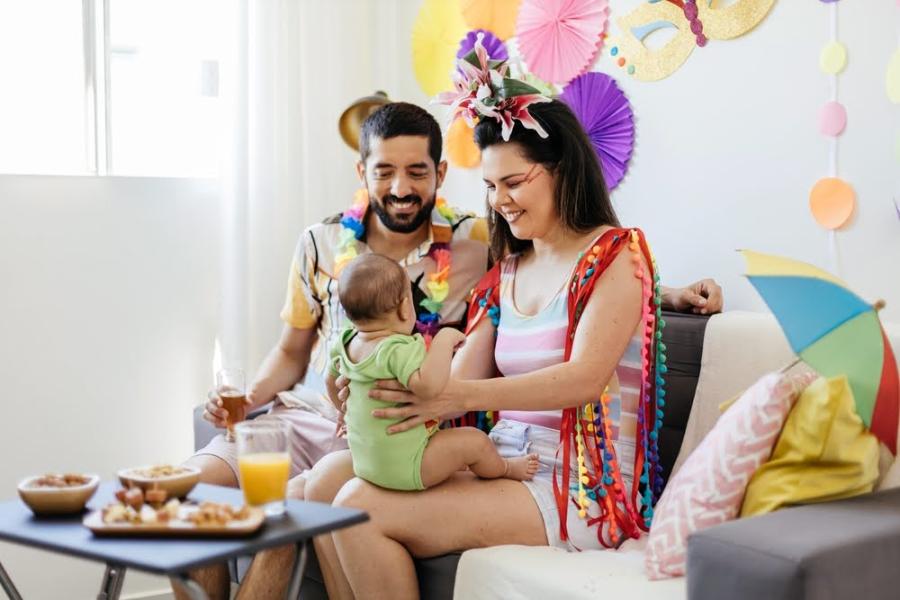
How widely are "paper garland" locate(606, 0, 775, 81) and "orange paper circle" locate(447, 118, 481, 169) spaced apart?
721mm

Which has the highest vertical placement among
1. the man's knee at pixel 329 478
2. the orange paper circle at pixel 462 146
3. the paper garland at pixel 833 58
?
the paper garland at pixel 833 58

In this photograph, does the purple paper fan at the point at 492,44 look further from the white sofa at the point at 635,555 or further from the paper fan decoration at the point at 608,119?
the white sofa at the point at 635,555

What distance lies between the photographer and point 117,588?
212 centimetres

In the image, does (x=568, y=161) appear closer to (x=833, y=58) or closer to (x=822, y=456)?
(x=833, y=58)

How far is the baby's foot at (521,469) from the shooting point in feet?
7.64

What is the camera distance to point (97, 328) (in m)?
3.38

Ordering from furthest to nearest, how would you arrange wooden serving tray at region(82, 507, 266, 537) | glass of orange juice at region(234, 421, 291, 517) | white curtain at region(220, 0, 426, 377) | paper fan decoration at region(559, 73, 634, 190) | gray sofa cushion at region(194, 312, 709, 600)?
white curtain at region(220, 0, 426, 377), paper fan decoration at region(559, 73, 634, 190), gray sofa cushion at region(194, 312, 709, 600), glass of orange juice at region(234, 421, 291, 517), wooden serving tray at region(82, 507, 266, 537)

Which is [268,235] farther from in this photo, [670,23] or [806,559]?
[806,559]

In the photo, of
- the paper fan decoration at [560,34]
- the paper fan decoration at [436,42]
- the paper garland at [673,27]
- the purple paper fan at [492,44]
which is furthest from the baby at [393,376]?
the paper fan decoration at [436,42]

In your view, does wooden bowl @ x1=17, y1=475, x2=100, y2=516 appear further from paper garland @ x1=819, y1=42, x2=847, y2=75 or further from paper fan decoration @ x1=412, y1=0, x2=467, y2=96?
paper fan decoration @ x1=412, y1=0, x2=467, y2=96

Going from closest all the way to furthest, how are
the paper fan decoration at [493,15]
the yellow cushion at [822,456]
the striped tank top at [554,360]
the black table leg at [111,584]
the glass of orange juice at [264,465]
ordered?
the glass of orange juice at [264,465]
the yellow cushion at [822,456]
the black table leg at [111,584]
the striped tank top at [554,360]
the paper fan decoration at [493,15]

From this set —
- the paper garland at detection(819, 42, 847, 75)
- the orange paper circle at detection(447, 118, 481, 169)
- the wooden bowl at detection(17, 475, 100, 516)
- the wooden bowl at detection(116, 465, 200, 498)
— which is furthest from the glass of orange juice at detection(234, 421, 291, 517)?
the orange paper circle at detection(447, 118, 481, 169)

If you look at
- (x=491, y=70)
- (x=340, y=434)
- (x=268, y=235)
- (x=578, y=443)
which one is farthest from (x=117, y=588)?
(x=268, y=235)

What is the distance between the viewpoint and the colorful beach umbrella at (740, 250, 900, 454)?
6.14 feet
